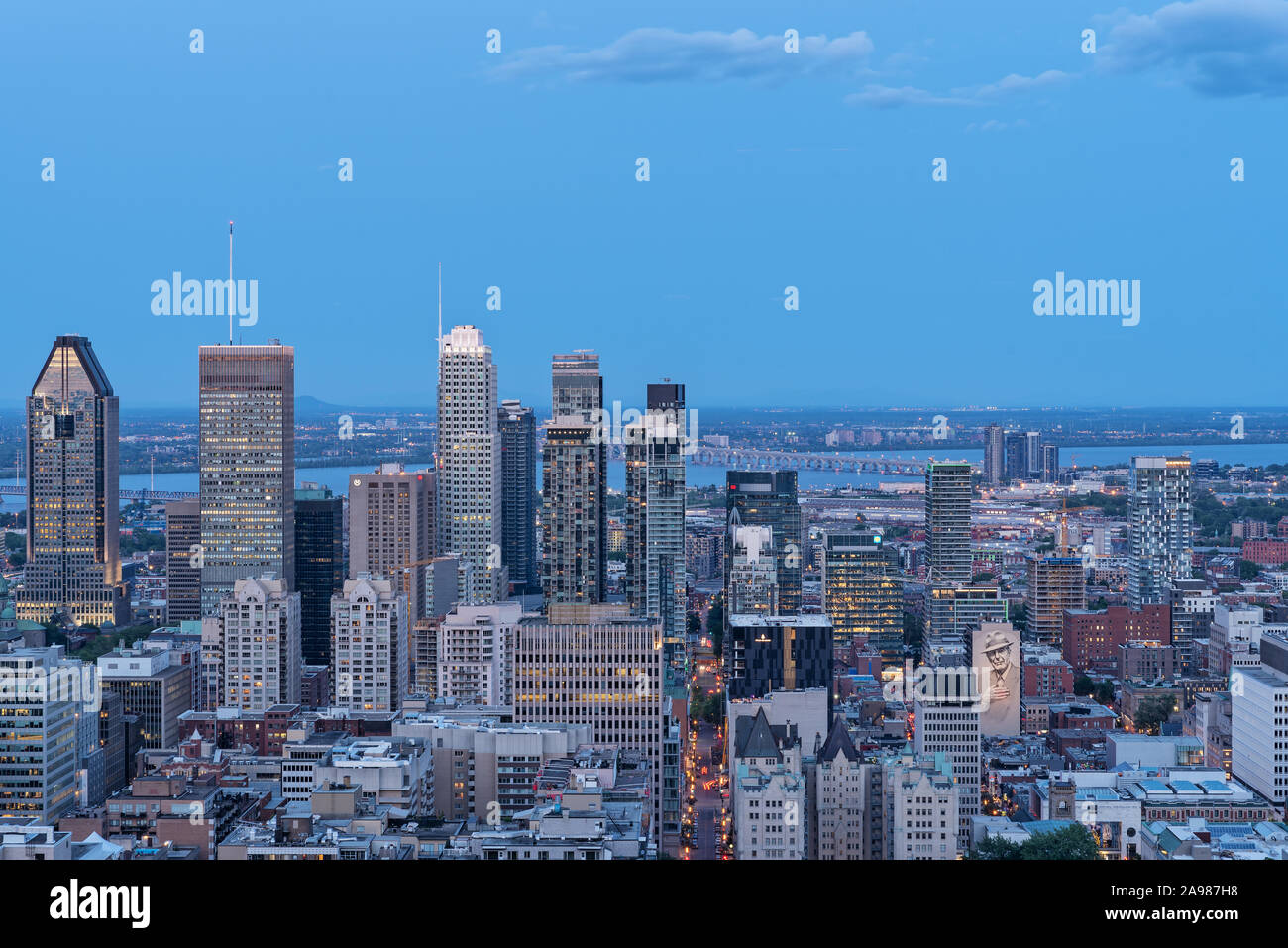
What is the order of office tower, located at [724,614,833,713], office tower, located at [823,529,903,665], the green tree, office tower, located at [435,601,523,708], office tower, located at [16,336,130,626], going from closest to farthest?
office tower, located at [435,601,523,708], office tower, located at [724,614,833,713], the green tree, office tower, located at [823,529,903,665], office tower, located at [16,336,130,626]

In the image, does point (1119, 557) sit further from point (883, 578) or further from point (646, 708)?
point (646, 708)

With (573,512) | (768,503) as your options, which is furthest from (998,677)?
(768,503)

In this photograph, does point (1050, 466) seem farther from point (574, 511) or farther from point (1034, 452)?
point (574, 511)

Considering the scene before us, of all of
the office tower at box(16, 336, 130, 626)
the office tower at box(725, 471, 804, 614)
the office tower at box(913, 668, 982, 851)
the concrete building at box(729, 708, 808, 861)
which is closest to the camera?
the concrete building at box(729, 708, 808, 861)

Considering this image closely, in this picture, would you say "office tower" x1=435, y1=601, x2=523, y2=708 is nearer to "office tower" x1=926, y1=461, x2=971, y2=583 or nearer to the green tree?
the green tree

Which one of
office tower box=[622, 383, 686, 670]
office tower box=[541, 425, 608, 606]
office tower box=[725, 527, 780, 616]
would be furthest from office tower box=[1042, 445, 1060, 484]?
office tower box=[541, 425, 608, 606]

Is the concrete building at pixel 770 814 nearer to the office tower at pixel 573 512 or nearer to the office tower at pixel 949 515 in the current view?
the office tower at pixel 573 512
